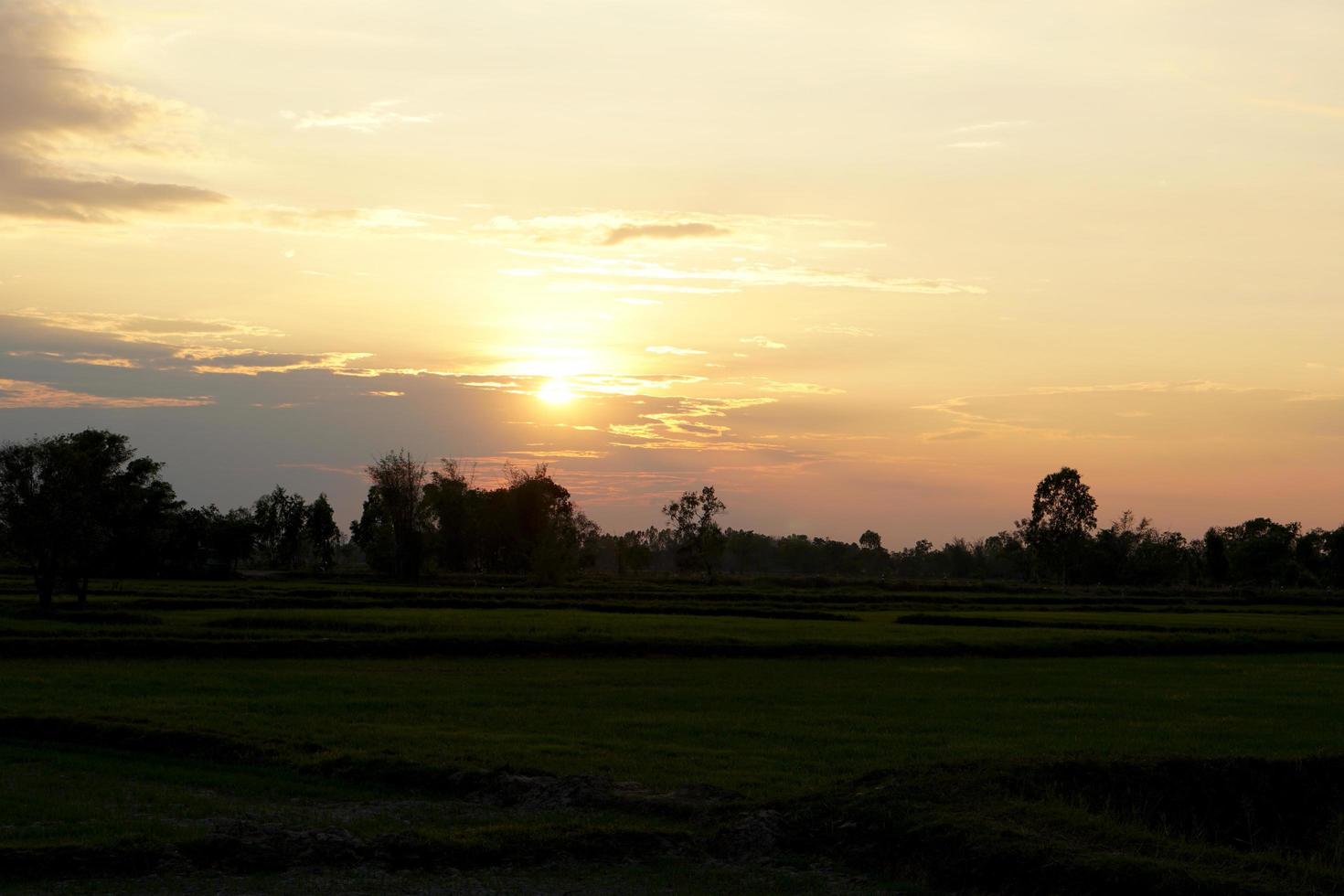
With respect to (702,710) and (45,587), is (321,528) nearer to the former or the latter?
(45,587)

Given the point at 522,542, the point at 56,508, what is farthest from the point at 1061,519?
the point at 56,508

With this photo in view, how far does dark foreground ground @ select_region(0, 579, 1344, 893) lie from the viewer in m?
13.4

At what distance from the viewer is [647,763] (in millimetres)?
19375

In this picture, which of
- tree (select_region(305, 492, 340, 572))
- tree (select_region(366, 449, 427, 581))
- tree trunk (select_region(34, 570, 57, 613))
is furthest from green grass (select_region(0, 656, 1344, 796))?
tree (select_region(305, 492, 340, 572))

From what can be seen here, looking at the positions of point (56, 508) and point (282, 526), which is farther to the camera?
point (282, 526)

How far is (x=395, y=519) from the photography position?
113188mm

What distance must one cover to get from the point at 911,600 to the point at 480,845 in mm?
69227

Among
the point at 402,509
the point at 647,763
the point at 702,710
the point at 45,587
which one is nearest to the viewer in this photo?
the point at 647,763

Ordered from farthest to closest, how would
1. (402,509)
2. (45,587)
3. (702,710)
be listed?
(402,509)
(45,587)
(702,710)

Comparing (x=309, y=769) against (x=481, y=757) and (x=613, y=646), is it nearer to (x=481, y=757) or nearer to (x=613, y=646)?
(x=481, y=757)

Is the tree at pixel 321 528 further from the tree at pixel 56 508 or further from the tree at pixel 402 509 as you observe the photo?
the tree at pixel 56 508

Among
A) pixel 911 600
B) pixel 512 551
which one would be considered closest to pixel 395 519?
pixel 512 551

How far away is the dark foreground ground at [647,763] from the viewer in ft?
44.0

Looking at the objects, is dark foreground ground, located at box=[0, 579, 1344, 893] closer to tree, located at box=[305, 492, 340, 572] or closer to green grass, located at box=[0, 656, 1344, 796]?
green grass, located at box=[0, 656, 1344, 796]
